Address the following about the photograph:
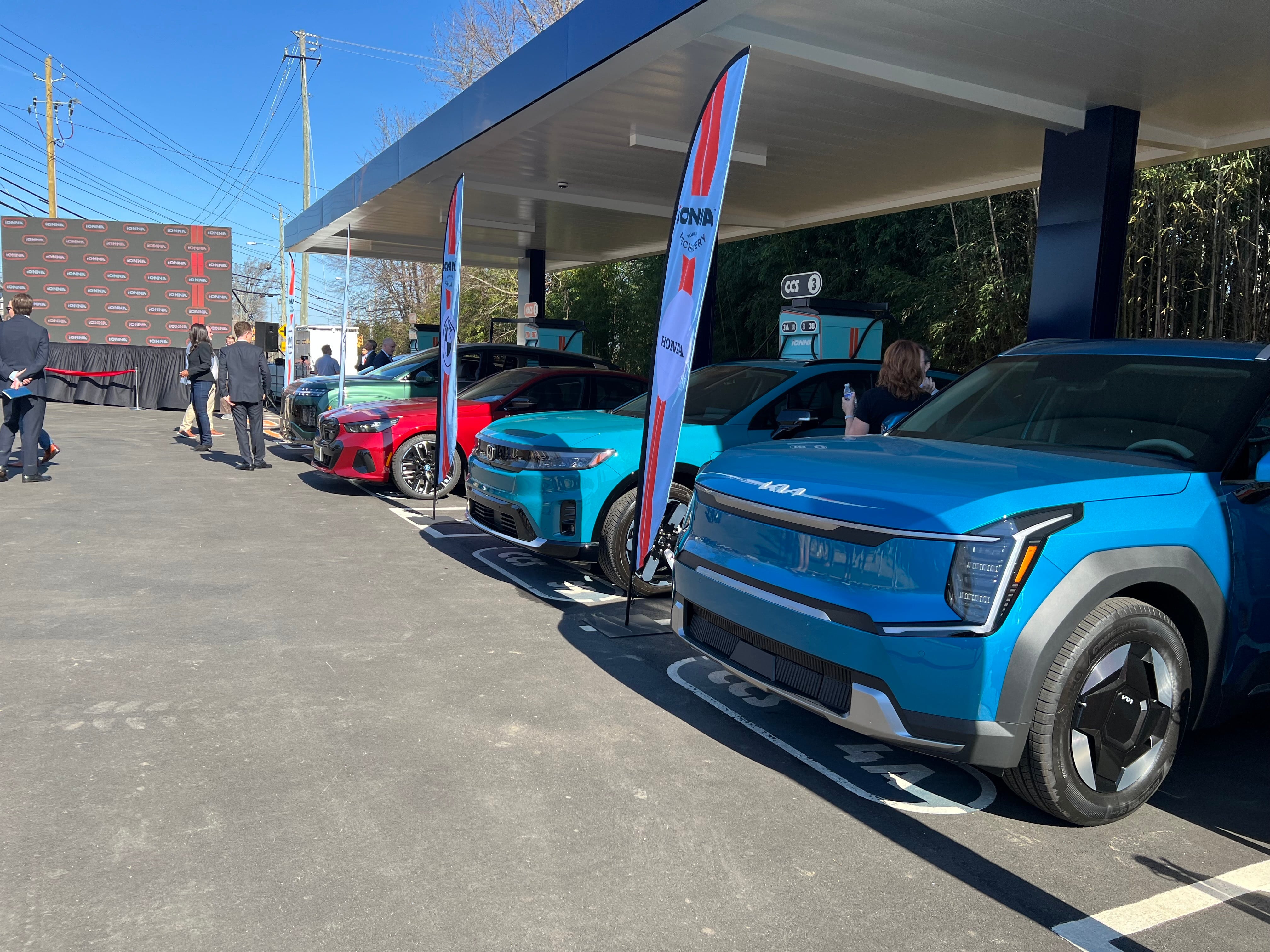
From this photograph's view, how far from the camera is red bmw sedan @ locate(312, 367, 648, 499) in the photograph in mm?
9648

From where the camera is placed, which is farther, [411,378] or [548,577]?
[411,378]

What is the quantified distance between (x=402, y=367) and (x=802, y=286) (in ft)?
18.1

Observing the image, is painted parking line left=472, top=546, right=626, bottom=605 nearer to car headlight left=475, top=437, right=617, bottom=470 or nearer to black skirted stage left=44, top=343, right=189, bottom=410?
car headlight left=475, top=437, right=617, bottom=470

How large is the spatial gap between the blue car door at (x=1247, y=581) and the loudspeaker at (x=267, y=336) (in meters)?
34.6

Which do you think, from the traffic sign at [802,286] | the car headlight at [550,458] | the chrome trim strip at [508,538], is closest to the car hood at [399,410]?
the chrome trim strip at [508,538]

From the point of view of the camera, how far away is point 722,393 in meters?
7.21

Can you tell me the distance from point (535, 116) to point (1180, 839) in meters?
8.26

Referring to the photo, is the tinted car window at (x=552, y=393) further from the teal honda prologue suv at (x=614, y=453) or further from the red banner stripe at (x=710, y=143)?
the red banner stripe at (x=710, y=143)

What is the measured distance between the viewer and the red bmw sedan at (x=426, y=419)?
31.7ft

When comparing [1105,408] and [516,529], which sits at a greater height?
[1105,408]

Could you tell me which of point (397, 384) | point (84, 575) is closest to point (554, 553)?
point (84, 575)

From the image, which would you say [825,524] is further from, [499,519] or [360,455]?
[360,455]

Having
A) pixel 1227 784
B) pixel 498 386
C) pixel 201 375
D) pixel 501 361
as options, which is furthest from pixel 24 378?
pixel 1227 784

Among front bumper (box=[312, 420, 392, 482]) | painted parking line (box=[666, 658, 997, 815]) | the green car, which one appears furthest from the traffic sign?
painted parking line (box=[666, 658, 997, 815])
